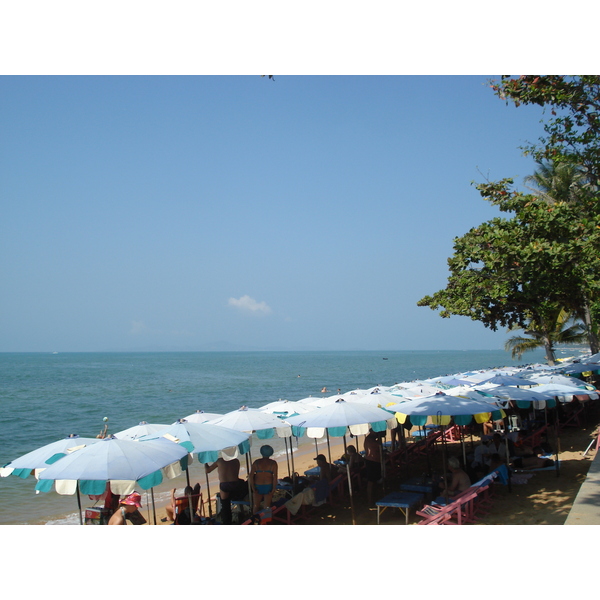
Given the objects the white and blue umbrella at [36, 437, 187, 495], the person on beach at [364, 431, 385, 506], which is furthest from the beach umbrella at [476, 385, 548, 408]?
the white and blue umbrella at [36, 437, 187, 495]

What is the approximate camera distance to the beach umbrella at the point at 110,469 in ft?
17.4

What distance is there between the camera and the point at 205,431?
24.0ft

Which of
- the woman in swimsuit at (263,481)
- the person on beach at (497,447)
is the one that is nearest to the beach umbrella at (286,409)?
the woman in swimsuit at (263,481)

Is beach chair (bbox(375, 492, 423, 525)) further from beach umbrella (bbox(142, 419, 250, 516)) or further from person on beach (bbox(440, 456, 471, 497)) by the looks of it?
beach umbrella (bbox(142, 419, 250, 516))

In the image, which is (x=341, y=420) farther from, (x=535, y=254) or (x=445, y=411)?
(x=535, y=254)

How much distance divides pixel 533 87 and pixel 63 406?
142 ft

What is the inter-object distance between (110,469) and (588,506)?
5.54 m

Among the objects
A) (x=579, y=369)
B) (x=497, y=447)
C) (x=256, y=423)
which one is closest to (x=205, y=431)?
(x=256, y=423)

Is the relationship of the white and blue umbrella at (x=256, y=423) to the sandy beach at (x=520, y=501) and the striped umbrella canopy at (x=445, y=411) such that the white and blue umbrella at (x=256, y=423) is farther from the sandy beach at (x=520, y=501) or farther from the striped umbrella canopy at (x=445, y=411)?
the striped umbrella canopy at (x=445, y=411)

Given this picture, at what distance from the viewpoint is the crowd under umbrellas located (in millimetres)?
5441

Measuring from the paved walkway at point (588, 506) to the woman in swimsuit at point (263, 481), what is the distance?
453cm
